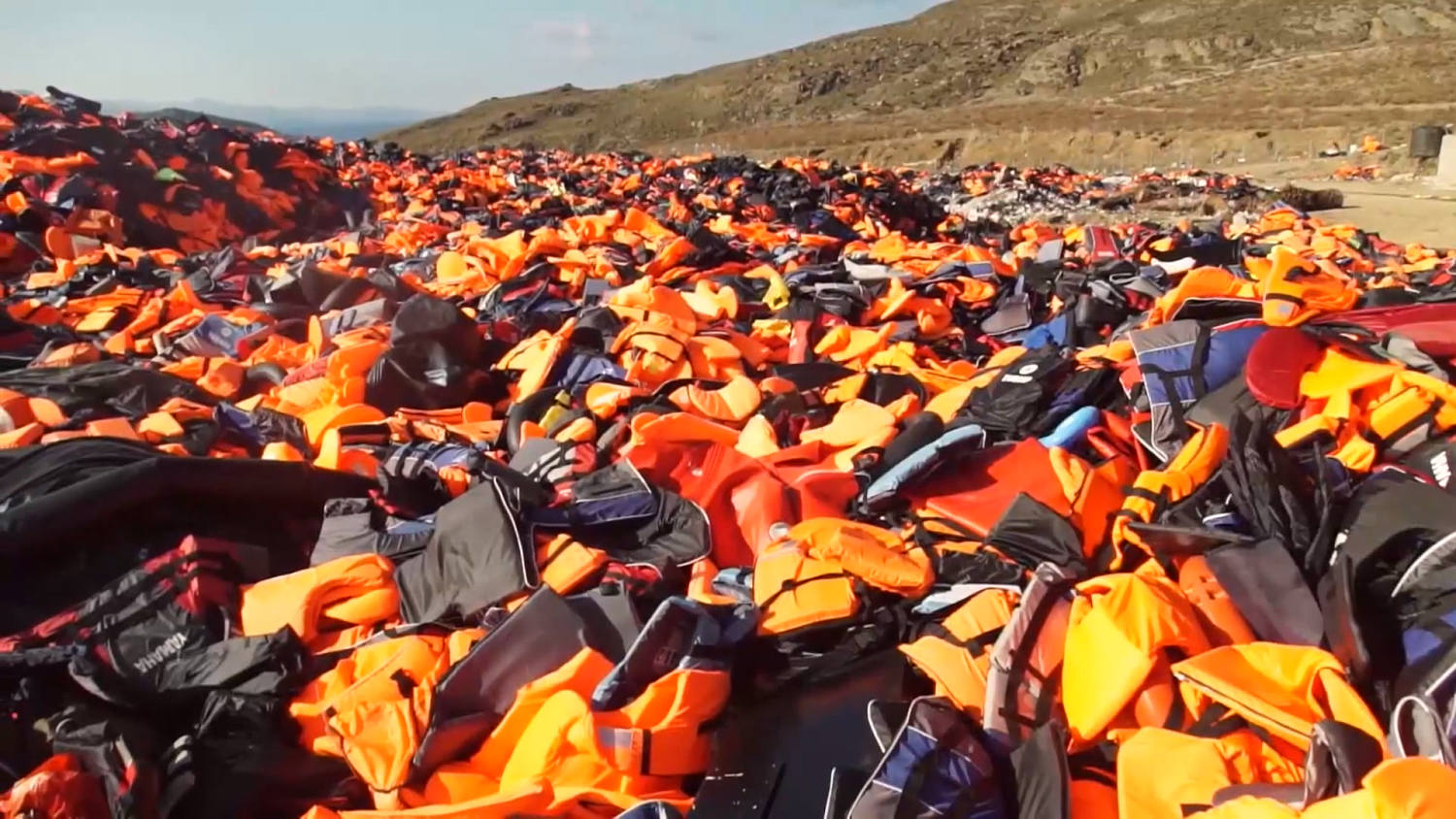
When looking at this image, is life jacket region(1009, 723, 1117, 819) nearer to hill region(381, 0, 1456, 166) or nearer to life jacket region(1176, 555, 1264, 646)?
life jacket region(1176, 555, 1264, 646)

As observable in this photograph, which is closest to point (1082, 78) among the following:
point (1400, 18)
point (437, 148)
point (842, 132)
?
point (1400, 18)

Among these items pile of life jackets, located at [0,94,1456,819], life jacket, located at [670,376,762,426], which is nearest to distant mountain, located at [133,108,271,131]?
pile of life jackets, located at [0,94,1456,819]

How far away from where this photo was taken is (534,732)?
2.28m

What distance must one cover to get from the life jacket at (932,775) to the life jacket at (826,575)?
0.52 metres

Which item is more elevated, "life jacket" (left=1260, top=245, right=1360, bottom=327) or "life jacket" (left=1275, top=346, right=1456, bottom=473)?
"life jacket" (left=1260, top=245, right=1360, bottom=327)

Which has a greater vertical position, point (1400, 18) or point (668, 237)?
point (1400, 18)

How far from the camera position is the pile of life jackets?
206cm

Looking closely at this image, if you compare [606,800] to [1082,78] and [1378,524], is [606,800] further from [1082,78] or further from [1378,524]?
[1082,78]

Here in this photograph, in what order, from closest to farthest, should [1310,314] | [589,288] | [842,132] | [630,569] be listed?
[630,569] < [1310,314] < [589,288] < [842,132]

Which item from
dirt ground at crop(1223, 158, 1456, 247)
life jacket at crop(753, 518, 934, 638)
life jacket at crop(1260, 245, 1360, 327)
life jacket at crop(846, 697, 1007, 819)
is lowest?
dirt ground at crop(1223, 158, 1456, 247)

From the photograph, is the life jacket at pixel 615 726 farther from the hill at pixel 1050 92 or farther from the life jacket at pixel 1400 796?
the hill at pixel 1050 92

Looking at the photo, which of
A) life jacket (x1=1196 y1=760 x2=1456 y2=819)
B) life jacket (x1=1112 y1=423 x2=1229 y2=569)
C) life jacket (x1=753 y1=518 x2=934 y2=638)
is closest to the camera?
life jacket (x1=1196 y1=760 x2=1456 y2=819)

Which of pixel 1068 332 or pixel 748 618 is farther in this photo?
pixel 1068 332

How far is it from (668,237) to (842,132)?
27759 mm
